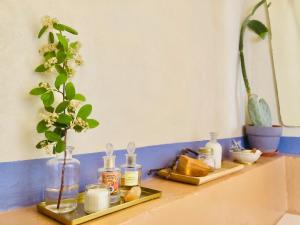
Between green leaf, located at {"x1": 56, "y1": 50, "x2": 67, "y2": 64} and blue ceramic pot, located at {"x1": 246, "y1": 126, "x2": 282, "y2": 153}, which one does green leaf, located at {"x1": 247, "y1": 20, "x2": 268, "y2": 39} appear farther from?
green leaf, located at {"x1": 56, "y1": 50, "x2": 67, "y2": 64}

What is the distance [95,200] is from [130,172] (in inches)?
6.6

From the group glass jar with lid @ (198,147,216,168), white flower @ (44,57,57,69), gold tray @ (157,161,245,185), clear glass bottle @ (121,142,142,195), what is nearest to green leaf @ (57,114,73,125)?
white flower @ (44,57,57,69)

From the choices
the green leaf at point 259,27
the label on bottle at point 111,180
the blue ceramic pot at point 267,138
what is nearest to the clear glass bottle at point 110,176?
the label on bottle at point 111,180

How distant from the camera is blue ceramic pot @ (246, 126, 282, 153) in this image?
1.32 metres

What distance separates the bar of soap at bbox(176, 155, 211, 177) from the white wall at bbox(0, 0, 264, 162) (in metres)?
0.10

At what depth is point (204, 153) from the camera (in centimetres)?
97

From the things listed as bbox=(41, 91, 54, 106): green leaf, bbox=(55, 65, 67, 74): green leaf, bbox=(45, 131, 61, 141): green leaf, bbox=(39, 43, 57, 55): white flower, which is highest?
bbox=(39, 43, 57, 55): white flower

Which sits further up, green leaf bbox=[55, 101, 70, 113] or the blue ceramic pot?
green leaf bbox=[55, 101, 70, 113]

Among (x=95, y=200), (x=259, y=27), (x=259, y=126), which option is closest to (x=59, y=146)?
(x=95, y=200)

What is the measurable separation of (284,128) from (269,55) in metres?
0.41

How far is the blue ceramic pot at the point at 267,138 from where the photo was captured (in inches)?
52.1

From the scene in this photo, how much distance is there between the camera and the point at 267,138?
1.33 meters

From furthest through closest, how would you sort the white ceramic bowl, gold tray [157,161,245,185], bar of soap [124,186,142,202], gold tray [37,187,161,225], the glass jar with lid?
1. the white ceramic bowl
2. the glass jar with lid
3. gold tray [157,161,245,185]
4. bar of soap [124,186,142,202]
5. gold tray [37,187,161,225]

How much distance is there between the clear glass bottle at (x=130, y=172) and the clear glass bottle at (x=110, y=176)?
0.10 feet
